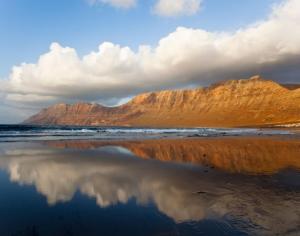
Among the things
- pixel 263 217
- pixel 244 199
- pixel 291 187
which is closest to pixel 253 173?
pixel 291 187

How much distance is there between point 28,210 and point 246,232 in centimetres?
602

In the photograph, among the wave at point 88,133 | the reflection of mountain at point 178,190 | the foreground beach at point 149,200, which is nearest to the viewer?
the foreground beach at point 149,200

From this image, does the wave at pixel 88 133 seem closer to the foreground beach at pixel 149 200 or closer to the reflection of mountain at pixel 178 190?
the reflection of mountain at pixel 178 190

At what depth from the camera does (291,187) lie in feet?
37.1

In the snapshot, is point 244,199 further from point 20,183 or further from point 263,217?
point 20,183

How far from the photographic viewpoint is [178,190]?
11.1 meters

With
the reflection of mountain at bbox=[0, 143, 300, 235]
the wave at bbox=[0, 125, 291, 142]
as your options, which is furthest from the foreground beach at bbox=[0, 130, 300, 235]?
the wave at bbox=[0, 125, 291, 142]

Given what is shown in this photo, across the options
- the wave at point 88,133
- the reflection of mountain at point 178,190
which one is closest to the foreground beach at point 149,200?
the reflection of mountain at point 178,190

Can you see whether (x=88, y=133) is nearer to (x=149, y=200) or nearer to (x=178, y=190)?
(x=178, y=190)

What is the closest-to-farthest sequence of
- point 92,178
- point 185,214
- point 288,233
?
point 288,233
point 185,214
point 92,178

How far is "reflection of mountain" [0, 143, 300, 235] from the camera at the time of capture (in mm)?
8039

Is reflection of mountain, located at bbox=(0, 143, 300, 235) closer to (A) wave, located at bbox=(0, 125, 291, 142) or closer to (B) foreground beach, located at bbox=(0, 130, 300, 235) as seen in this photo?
(B) foreground beach, located at bbox=(0, 130, 300, 235)

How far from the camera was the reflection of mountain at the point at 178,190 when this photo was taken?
8039 millimetres

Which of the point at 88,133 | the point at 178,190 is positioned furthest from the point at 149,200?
the point at 88,133
